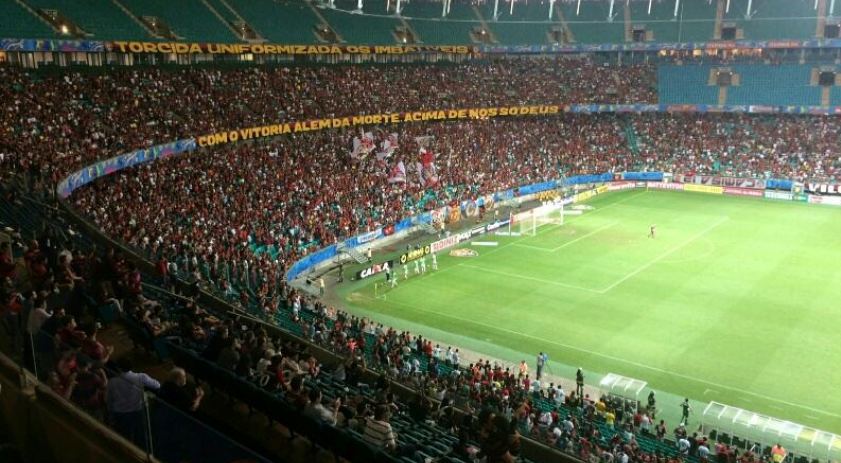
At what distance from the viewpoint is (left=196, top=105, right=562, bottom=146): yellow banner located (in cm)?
4234

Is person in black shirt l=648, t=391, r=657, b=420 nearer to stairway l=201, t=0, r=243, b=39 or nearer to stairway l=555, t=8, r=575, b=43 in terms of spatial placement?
stairway l=201, t=0, r=243, b=39

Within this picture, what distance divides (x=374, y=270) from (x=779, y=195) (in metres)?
38.5

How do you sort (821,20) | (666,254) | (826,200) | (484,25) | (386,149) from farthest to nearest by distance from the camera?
(484,25)
(821,20)
(826,200)
(386,149)
(666,254)

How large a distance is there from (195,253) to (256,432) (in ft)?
60.2

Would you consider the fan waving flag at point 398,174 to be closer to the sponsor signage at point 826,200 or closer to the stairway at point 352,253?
the stairway at point 352,253

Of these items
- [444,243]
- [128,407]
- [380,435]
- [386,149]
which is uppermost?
[128,407]

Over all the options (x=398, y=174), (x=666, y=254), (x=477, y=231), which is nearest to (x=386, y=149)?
(x=398, y=174)

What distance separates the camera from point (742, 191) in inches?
2382

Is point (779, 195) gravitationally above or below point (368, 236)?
above

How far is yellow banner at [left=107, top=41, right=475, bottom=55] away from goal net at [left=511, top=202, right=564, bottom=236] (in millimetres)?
19194

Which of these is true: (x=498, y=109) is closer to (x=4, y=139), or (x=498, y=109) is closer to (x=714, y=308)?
(x=714, y=308)

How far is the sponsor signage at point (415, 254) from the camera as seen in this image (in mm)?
40156

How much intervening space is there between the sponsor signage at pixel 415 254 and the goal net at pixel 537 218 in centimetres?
873

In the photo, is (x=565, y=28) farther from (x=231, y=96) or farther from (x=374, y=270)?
(x=374, y=270)
